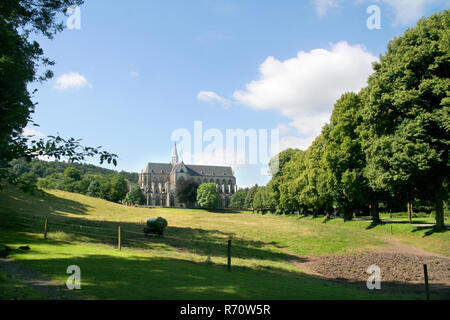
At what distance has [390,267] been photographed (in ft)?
59.7

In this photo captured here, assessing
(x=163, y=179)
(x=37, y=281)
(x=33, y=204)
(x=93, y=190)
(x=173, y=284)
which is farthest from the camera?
(x=163, y=179)

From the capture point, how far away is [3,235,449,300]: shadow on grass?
366 inches

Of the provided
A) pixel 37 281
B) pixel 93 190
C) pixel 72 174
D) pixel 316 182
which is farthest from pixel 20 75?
pixel 72 174

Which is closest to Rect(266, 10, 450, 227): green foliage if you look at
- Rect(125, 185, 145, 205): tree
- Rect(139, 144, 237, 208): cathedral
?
Rect(125, 185, 145, 205): tree

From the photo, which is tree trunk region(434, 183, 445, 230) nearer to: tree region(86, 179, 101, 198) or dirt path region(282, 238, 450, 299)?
dirt path region(282, 238, 450, 299)

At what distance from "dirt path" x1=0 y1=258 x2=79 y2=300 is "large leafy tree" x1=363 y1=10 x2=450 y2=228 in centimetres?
2523

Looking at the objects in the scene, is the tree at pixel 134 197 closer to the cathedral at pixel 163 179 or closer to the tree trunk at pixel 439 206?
the cathedral at pixel 163 179

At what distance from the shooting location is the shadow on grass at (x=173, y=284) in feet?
30.5

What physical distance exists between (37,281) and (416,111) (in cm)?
2776

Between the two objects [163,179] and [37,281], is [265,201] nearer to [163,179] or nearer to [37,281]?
[37,281]

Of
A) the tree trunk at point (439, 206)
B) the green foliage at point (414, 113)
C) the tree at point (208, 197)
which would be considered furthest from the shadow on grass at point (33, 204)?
the tree at point (208, 197)

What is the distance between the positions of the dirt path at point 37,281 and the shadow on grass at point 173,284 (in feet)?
1.11

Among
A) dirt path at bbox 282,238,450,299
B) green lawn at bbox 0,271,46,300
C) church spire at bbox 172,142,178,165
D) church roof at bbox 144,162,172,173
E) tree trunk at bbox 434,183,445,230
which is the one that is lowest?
dirt path at bbox 282,238,450,299
